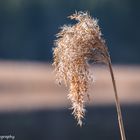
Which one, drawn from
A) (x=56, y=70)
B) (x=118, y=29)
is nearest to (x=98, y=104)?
(x=118, y=29)

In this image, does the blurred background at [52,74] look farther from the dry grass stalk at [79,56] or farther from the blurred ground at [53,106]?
the dry grass stalk at [79,56]

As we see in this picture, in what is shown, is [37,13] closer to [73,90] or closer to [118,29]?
[118,29]

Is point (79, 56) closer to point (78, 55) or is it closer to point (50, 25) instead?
point (78, 55)

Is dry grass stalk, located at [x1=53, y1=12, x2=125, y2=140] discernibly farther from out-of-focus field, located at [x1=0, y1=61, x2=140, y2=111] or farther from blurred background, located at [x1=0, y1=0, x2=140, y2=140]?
out-of-focus field, located at [x1=0, y1=61, x2=140, y2=111]

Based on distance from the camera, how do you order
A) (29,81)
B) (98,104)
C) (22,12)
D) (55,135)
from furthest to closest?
(22,12), (29,81), (98,104), (55,135)

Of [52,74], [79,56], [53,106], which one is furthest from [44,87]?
[79,56]

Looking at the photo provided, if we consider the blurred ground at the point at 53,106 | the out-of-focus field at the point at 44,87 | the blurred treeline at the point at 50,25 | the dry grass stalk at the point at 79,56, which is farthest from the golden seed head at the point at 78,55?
the blurred treeline at the point at 50,25
